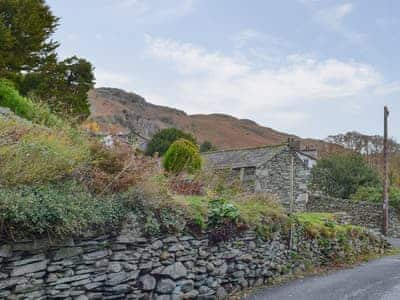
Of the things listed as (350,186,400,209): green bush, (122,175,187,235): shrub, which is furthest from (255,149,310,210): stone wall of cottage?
(122,175,187,235): shrub

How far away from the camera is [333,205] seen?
70.0ft

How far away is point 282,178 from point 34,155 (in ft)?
50.6

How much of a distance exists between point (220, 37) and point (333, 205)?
39.0 ft

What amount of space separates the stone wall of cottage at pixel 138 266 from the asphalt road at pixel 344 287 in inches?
23.1

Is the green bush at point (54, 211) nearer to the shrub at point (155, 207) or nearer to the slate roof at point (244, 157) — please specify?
the shrub at point (155, 207)

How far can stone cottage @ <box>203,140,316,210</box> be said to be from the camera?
61.6ft

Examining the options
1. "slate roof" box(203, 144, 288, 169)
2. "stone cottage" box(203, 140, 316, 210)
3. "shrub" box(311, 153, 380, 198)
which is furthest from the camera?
"shrub" box(311, 153, 380, 198)

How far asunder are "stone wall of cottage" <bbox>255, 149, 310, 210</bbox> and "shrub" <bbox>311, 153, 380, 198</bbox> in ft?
17.3

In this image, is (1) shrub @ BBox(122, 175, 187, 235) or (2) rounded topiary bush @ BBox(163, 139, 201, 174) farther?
(2) rounded topiary bush @ BBox(163, 139, 201, 174)

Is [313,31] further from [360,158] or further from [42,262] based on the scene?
[360,158]

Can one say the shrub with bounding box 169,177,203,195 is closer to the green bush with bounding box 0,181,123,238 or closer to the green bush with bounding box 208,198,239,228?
the green bush with bounding box 208,198,239,228

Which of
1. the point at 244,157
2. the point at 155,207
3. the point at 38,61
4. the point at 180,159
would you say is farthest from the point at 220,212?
the point at 244,157

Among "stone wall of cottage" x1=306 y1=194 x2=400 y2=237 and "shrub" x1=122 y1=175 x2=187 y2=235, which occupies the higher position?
"shrub" x1=122 y1=175 x2=187 y2=235

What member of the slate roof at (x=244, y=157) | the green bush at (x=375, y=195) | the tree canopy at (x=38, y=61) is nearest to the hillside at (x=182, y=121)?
the slate roof at (x=244, y=157)
